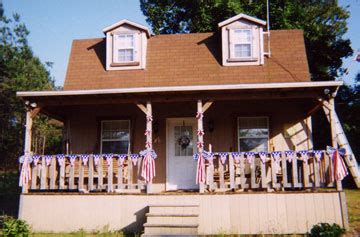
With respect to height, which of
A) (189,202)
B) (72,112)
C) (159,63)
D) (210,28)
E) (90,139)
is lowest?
(189,202)

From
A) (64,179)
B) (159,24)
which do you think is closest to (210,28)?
(159,24)

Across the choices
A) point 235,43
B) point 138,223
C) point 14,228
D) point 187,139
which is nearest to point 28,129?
point 14,228

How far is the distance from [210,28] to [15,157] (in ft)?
50.0

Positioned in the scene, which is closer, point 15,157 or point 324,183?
point 324,183

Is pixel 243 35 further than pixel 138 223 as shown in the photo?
Yes

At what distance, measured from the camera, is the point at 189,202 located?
344 inches

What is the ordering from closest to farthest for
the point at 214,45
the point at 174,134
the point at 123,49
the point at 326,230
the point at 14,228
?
the point at 326,230 < the point at 14,228 < the point at 174,134 < the point at 123,49 < the point at 214,45

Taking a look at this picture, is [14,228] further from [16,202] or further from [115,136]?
[16,202]

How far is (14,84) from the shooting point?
23984 mm

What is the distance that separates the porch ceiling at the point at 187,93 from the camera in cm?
908

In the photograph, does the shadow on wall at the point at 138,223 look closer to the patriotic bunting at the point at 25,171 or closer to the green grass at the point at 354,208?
the patriotic bunting at the point at 25,171

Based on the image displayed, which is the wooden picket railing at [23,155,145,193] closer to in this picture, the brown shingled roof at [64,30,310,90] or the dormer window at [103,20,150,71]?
the brown shingled roof at [64,30,310,90]

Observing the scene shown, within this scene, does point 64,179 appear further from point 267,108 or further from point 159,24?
point 159,24

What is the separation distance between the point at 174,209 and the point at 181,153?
3.02 meters
